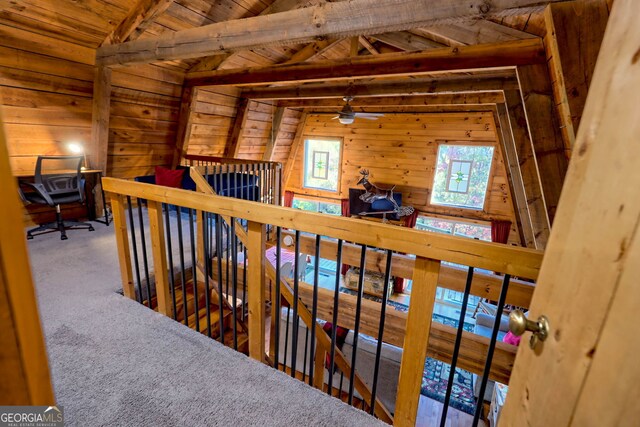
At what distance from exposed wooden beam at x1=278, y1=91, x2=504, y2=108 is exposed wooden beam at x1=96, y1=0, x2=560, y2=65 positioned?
3.32 meters

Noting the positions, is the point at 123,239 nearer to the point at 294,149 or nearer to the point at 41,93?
the point at 41,93

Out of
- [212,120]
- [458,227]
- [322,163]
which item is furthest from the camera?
[322,163]

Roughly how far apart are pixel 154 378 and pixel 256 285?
24.1 inches

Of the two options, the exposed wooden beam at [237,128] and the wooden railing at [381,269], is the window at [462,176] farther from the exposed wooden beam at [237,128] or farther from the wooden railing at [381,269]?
the wooden railing at [381,269]

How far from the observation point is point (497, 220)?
6664mm

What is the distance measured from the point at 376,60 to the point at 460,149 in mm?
4351

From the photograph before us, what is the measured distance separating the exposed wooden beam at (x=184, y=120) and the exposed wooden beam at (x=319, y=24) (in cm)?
159

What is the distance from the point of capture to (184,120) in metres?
4.76

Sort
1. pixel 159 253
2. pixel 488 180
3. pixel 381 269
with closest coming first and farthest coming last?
pixel 159 253 → pixel 381 269 → pixel 488 180

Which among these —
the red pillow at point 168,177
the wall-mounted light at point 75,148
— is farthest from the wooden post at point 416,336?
the wall-mounted light at point 75,148

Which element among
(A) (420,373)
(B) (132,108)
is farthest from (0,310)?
(B) (132,108)

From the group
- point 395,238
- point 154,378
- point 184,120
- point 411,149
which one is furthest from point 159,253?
point 411,149

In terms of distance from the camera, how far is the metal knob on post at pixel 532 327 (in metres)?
0.62

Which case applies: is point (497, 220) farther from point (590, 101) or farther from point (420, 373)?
point (590, 101)
